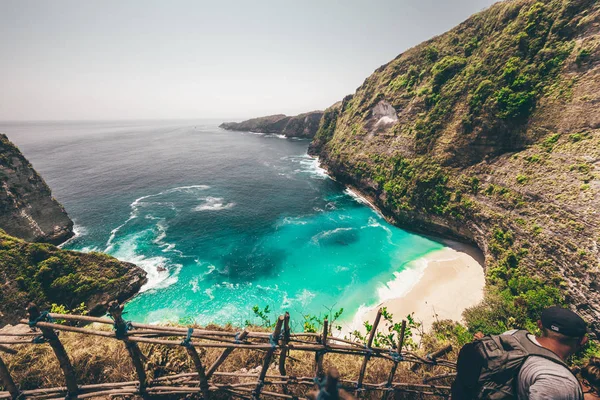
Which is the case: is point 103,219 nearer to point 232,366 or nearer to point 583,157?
point 232,366

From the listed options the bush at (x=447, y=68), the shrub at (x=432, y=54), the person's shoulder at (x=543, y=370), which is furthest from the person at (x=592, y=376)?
the shrub at (x=432, y=54)

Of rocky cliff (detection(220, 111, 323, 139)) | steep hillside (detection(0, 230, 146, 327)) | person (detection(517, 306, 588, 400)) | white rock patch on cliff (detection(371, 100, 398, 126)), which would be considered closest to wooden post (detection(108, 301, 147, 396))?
person (detection(517, 306, 588, 400))

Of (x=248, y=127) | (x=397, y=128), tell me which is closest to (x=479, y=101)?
(x=397, y=128)

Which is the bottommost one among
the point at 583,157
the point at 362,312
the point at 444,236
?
the point at 362,312

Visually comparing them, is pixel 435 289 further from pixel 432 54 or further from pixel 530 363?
pixel 432 54

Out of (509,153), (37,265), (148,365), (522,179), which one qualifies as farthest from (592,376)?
(509,153)

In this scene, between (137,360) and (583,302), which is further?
(583,302)
